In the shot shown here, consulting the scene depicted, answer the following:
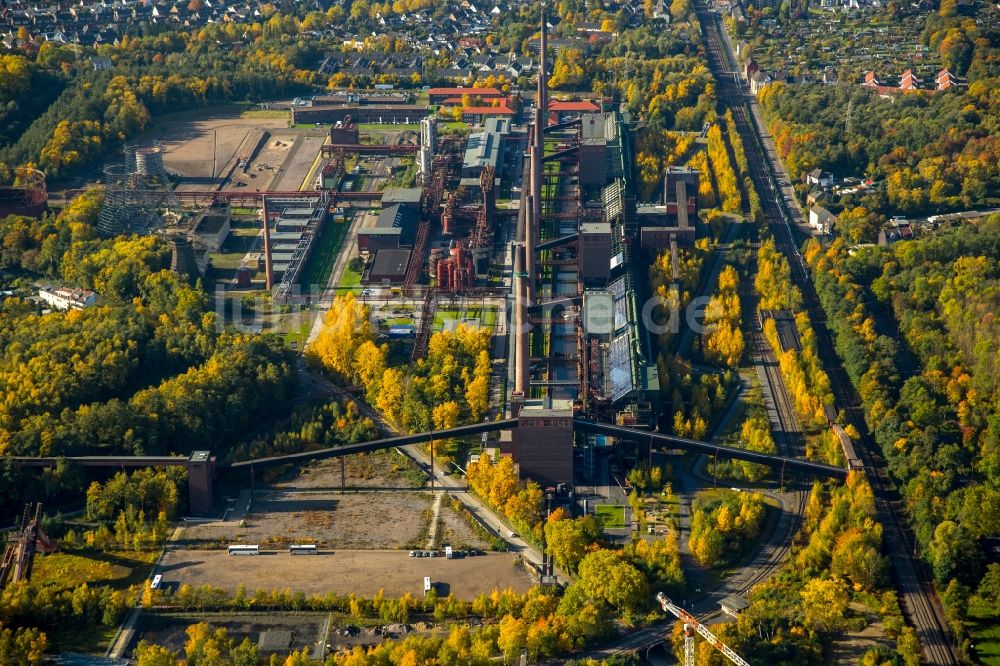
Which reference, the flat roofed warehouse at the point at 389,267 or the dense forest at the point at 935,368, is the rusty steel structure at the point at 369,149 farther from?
the dense forest at the point at 935,368

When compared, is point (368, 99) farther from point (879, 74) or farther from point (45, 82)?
point (879, 74)

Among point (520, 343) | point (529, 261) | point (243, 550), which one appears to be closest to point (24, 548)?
point (243, 550)

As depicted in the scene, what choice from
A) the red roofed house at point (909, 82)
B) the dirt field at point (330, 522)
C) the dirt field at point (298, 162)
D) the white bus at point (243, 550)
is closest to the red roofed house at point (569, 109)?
the dirt field at point (298, 162)

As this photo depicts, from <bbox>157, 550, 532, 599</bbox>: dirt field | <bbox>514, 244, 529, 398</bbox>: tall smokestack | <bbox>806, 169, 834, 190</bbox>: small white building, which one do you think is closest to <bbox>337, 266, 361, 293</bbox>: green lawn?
<bbox>514, 244, 529, 398</bbox>: tall smokestack

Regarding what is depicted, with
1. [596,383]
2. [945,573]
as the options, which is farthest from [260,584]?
[945,573]

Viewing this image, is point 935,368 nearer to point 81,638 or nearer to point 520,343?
point 520,343
